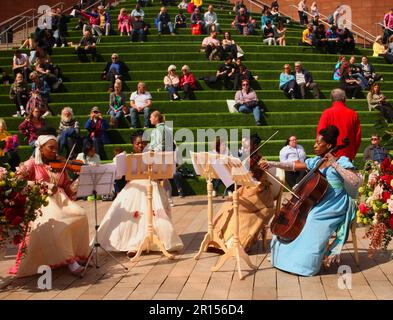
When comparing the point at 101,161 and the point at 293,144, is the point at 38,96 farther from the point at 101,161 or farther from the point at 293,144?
the point at 293,144

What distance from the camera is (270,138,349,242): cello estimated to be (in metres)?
7.16

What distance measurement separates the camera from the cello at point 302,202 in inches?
282

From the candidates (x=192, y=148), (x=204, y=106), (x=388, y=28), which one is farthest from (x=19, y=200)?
(x=388, y=28)

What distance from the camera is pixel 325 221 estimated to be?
729cm

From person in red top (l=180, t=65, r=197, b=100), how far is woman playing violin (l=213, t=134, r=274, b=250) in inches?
376

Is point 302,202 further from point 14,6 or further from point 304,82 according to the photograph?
point 14,6

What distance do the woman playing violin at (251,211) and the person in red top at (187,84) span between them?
9549 millimetres

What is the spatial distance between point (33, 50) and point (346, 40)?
10259mm

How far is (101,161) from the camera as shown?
1488cm

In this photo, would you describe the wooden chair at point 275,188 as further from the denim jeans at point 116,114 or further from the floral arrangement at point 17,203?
the denim jeans at point 116,114

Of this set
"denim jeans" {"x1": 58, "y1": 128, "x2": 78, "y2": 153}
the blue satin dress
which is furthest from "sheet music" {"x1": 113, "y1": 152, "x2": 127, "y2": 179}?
"denim jeans" {"x1": 58, "y1": 128, "x2": 78, "y2": 153}

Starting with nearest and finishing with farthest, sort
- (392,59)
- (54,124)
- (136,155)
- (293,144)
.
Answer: (136,155)
(293,144)
(54,124)
(392,59)

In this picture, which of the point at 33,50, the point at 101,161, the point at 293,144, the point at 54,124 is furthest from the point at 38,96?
the point at 293,144

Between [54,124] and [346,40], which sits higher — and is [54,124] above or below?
below
